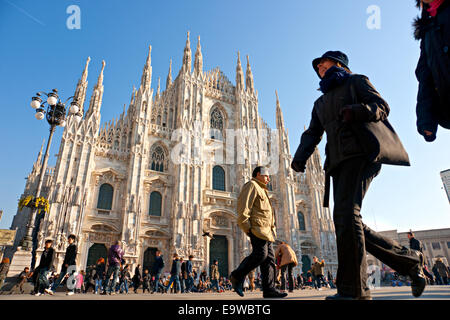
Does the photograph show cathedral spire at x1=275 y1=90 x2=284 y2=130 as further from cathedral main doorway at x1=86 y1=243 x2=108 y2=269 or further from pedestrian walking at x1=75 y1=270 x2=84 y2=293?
pedestrian walking at x1=75 y1=270 x2=84 y2=293

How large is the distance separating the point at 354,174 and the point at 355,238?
523 millimetres

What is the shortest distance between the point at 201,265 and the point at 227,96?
16262 millimetres

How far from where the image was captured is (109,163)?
64.4 feet

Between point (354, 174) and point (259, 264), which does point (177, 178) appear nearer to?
point (259, 264)

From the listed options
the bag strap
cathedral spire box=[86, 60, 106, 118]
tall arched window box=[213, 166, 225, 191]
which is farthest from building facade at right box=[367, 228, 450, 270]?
the bag strap

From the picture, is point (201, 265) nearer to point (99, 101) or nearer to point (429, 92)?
point (99, 101)

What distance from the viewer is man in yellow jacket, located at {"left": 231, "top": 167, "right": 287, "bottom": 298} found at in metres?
3.61

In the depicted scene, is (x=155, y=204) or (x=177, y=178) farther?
(x=177, y=178)

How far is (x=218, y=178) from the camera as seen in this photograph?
938 inches

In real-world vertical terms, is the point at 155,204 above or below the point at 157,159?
below

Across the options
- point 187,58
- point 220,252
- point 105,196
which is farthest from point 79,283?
point 187,58

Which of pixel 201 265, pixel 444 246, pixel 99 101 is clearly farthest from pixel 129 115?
pixel 444 246
